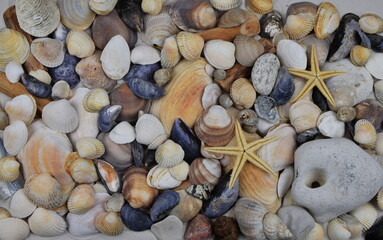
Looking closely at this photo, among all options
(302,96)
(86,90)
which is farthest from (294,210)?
(86,90)

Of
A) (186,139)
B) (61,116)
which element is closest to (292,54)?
(186,139)

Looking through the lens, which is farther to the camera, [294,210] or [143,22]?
[143,22]

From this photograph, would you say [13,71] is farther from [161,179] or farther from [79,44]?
[161,179]

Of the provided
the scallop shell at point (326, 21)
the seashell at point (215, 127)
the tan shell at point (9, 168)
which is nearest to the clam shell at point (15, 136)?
the tan shell at point (9, 168)

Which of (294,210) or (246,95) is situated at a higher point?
(246,95)

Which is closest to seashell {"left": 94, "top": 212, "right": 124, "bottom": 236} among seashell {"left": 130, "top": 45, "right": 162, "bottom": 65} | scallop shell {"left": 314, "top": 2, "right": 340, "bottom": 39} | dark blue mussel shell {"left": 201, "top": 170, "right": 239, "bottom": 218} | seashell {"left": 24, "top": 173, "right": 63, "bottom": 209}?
seashell {"left": 24, "top": 173, "right": 63, "bottom": 209}

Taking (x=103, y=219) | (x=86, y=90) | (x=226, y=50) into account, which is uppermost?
(x=226, y=50)

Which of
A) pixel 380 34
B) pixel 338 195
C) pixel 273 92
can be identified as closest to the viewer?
pixel 338 195

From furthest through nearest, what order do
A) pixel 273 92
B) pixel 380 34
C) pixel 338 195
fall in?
pixel 380 34 < pixel 273 92 < pixel 338 195

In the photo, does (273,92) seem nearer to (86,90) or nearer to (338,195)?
(338,195)
